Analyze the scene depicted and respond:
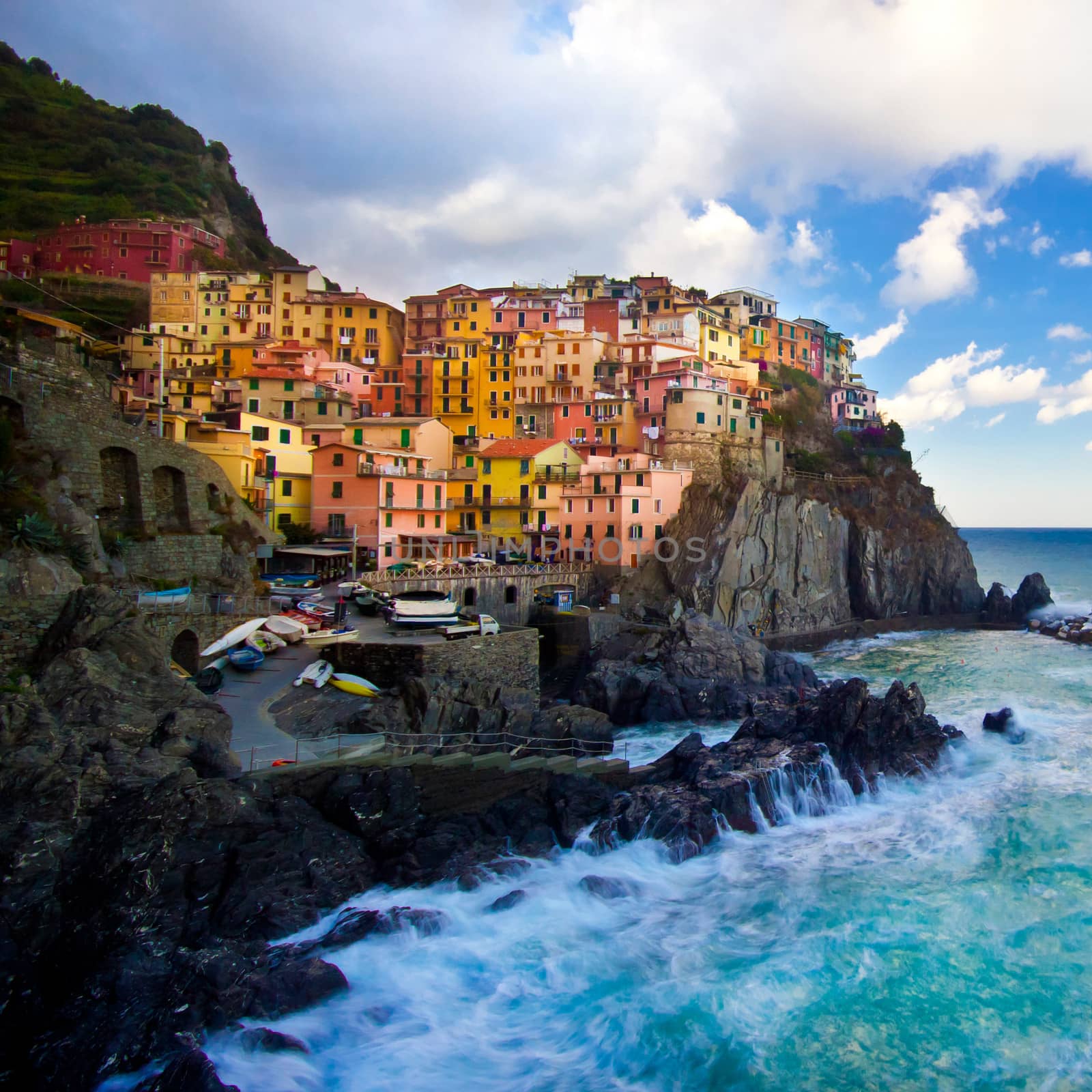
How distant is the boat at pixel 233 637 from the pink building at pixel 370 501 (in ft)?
51.5

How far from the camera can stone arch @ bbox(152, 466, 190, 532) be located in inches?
1161

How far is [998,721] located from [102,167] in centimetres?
9574

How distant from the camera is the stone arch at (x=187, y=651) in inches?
919

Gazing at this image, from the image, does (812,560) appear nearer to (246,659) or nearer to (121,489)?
(246,659)

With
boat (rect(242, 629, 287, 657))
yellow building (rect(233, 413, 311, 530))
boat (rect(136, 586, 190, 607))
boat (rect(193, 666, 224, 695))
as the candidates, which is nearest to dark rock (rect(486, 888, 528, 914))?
boat (rect(193, 666, 224, 695))

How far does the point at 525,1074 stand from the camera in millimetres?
11609

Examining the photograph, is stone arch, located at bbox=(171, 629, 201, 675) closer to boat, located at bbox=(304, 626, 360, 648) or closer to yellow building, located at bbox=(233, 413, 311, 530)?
boat, located at bbox=(304, 626, 360, 648)

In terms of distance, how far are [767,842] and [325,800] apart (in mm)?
9884

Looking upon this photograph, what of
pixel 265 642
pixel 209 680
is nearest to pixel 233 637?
pixel 265 642

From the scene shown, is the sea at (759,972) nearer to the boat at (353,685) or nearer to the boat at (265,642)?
the boat at (353,685)

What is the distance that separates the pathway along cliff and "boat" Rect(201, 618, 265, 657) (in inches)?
170

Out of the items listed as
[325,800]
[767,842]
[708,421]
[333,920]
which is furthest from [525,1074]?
[708,421]

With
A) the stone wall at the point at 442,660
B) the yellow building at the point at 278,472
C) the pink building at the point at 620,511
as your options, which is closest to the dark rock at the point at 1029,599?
the pink building at the point at 620,511

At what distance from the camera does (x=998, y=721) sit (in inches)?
1121
